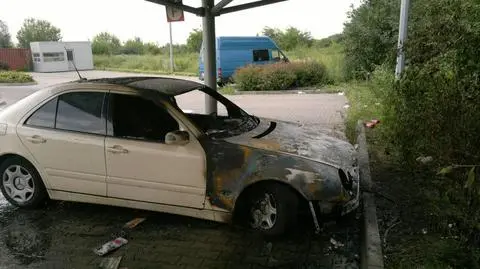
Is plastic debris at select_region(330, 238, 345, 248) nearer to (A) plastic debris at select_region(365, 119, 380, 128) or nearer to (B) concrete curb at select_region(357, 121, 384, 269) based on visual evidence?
(B) concrete curb at select_region(357, 121, 384, 269)

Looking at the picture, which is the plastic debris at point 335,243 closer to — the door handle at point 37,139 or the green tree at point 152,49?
the door handle at point 37,139

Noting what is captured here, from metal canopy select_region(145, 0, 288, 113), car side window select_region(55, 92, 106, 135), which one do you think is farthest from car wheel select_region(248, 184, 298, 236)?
metal canopy select_region(145, 0, 288, 113)

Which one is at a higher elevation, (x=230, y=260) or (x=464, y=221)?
(x=464, y=221)

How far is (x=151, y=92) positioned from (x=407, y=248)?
2900 millimetres

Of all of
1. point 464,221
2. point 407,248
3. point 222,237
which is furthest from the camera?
point 222,237

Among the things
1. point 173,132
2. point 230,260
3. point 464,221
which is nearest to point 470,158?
point 464,221

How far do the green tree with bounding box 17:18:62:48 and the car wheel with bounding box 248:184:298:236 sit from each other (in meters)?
72.2

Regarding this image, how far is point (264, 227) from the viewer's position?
171 inches

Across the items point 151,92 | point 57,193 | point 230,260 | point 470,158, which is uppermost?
point 151,92

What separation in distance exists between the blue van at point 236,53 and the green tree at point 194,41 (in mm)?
31901

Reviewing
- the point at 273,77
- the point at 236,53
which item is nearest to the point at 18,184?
the point at 273,77

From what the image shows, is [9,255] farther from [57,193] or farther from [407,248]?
[407,248]

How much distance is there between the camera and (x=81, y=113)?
15.9 feet

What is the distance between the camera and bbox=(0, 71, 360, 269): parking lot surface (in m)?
3.95
